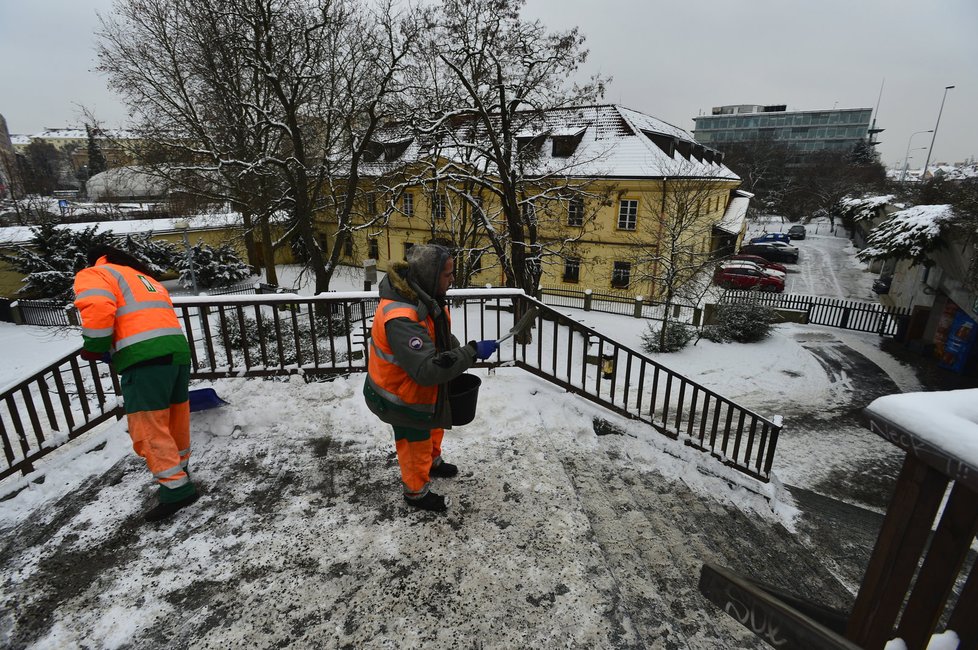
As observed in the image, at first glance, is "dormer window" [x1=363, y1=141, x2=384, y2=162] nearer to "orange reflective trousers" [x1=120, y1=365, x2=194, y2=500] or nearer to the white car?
"orange reflective trousers" [x1=120, y1=365, x2=194, y2=500]

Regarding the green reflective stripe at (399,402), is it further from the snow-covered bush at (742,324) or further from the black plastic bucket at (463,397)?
the snow-covered bush at (742,324)

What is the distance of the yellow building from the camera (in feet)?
54.2

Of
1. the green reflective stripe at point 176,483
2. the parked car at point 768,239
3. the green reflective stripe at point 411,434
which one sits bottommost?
the parked car at point 768,239

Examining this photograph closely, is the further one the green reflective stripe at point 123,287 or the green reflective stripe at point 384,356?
the green reflective stripe at point 123,287

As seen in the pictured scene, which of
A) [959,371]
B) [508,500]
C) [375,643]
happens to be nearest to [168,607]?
[375,643]

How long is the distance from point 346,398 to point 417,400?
2.09 metres

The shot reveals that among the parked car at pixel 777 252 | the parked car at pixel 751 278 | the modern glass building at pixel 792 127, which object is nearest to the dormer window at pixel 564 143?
the parked car at pixel 751 278

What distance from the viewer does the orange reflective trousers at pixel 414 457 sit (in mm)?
3086

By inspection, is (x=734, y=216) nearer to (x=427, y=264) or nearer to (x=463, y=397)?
(x=463, y=397)

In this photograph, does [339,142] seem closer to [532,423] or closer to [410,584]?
[532,423]

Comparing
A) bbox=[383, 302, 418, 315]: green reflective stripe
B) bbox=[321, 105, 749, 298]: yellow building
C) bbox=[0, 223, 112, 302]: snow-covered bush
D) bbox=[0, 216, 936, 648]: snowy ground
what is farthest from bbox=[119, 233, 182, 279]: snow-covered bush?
bbox=[383, 302, 418, 315]: green reflective stripe

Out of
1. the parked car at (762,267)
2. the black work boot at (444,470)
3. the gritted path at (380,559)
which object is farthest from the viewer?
the parked car at (762,267)

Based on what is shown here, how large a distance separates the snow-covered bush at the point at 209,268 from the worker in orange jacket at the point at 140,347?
2214 cm

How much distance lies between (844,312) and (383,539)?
66.7 ft
